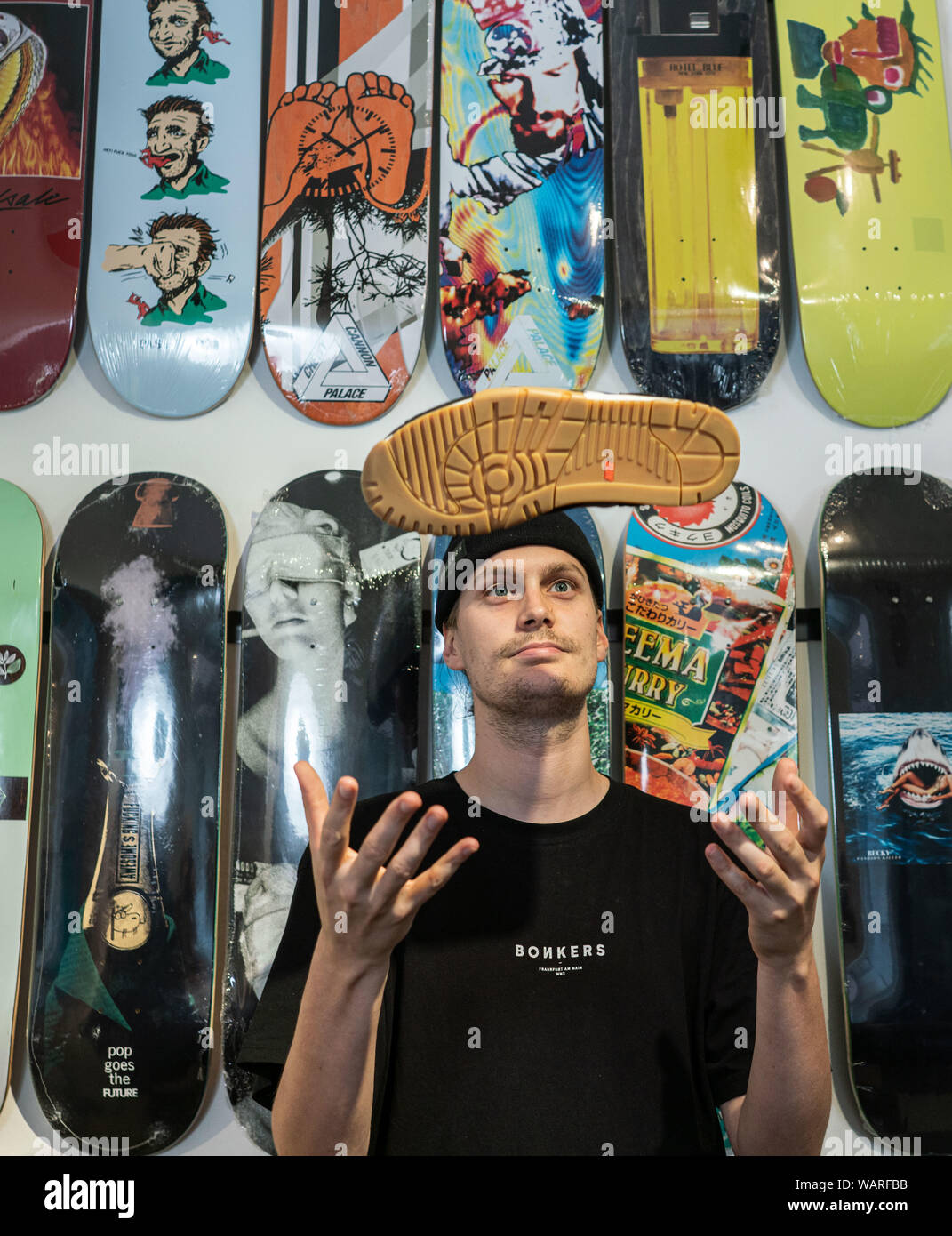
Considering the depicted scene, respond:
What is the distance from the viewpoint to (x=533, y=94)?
239 centimetres

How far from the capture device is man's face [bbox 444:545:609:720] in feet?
5.17

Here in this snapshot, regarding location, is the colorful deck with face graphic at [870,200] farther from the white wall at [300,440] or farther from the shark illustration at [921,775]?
the shark illustration at [921,775]

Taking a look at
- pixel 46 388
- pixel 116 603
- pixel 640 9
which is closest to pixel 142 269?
pixel 46 388

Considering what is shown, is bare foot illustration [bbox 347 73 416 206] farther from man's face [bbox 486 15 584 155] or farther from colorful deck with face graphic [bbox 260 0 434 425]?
man's face [bbox 486 15 584 155]

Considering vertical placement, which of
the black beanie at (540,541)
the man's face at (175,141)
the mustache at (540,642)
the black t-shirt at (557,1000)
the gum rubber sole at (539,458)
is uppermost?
the man's face at (175,141)

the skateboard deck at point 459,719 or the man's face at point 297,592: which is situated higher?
the man's face at point 297,592

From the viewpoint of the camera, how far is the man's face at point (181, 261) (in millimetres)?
2359

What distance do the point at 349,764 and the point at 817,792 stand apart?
3.09ft

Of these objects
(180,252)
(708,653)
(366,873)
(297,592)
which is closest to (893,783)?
(708,653)

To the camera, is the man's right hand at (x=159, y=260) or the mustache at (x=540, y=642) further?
the man's right hand at (x=159, y=260)

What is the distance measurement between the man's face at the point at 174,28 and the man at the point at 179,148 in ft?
0.38

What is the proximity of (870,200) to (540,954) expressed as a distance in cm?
179

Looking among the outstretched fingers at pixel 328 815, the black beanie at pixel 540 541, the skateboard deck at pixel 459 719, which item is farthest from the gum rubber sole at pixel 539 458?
the skateboard deck at pixel 459 719

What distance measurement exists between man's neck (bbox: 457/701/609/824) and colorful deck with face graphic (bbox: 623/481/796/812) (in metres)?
0.47
